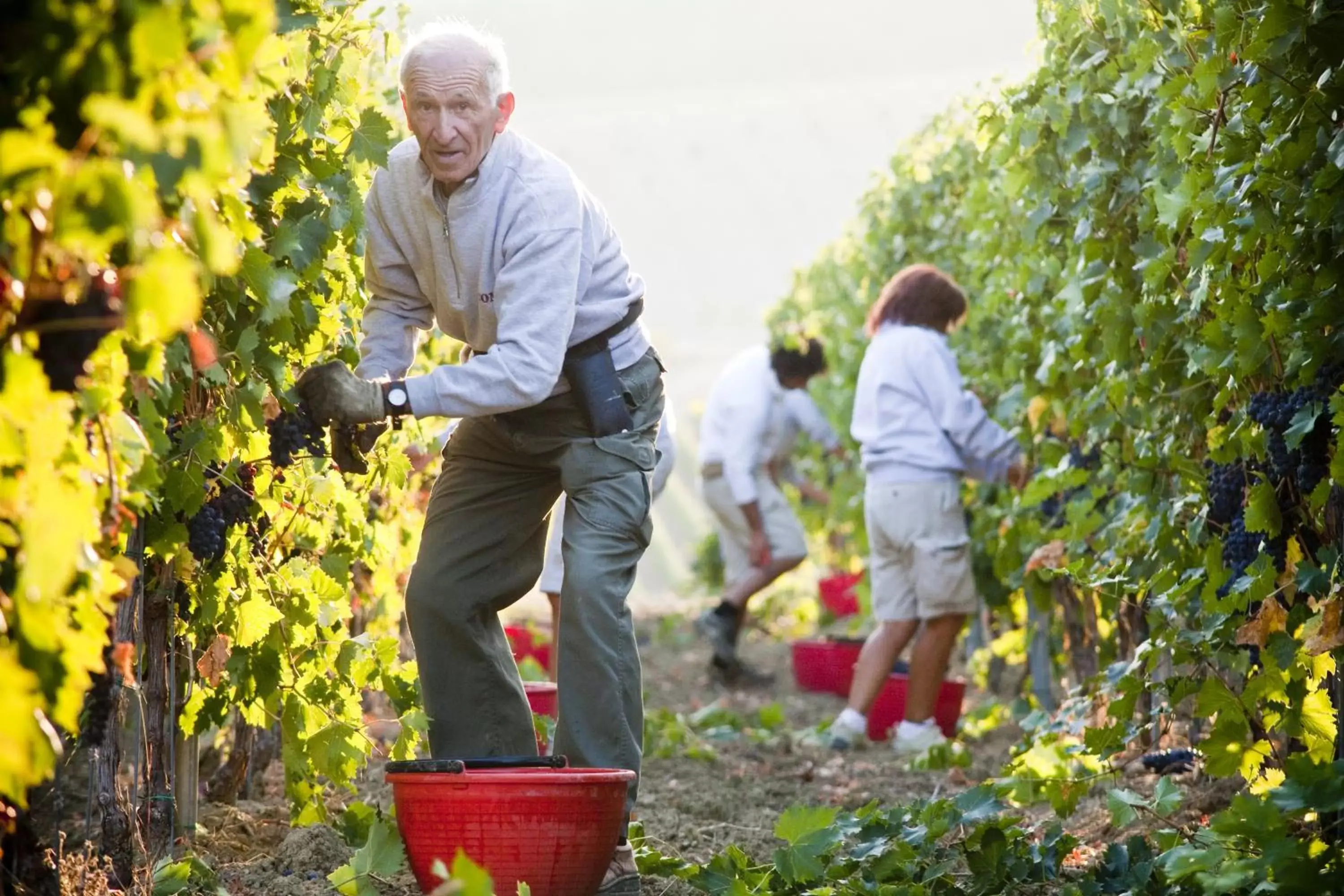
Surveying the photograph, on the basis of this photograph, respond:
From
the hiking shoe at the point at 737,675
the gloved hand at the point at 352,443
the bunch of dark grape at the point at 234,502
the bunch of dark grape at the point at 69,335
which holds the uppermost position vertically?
the bunch of dark grape at the point at 69,335

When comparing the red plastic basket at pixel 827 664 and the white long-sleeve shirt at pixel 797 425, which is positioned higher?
the white long-sleeve shirt at pixel 797 425

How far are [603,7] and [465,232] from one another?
34.4 m

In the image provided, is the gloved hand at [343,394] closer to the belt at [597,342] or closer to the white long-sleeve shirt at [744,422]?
the belt at [597,342]

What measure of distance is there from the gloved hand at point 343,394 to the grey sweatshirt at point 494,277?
7 cm

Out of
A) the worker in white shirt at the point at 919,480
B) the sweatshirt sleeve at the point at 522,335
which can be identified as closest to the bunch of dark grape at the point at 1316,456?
the sweatshirt sleeve at the point at 522,335

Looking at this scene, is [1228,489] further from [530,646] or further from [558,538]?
[530,646]

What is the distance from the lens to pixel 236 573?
3.30m

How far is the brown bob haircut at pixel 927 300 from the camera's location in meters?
6.30

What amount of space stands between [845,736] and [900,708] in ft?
1.66

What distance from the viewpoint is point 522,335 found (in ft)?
10.4

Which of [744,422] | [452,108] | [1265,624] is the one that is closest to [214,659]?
[452,108]

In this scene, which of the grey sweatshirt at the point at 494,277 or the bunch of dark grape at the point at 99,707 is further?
the grey sweatshirt at the point at 494,277

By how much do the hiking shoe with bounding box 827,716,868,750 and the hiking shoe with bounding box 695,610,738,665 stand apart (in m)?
2.14

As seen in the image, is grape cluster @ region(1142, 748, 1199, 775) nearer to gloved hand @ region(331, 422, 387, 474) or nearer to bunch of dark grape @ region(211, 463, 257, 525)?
gloved hand @ region(331, 422, 387, 474)
